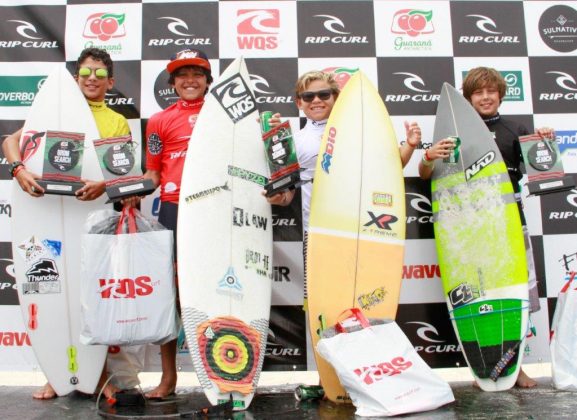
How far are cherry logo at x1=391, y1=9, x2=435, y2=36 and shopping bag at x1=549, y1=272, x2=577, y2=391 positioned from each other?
185 cm

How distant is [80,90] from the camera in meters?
3.08

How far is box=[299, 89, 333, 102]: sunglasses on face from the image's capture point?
9.79ft

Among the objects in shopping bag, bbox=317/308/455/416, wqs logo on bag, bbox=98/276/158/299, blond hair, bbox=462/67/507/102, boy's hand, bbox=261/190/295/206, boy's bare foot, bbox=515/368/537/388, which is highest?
blond hair, bbox=462/67/507/102

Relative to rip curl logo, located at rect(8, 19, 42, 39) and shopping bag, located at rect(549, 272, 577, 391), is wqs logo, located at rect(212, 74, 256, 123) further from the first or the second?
shopping bag, located at rect(549, 272, 577, 391)

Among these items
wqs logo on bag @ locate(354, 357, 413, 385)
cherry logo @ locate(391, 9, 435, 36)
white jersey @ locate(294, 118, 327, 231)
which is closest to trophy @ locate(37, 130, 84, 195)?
white jersey @ locate(294, 118, 327, 231)

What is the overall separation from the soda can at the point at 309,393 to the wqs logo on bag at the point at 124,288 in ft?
2.95

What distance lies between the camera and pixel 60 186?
2.75 metres

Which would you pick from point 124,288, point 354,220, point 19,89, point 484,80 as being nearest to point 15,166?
point 19,89

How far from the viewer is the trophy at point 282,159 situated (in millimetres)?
2559

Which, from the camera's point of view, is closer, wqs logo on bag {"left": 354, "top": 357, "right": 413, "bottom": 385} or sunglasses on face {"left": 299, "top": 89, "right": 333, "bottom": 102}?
wqs logo on bag {"left": 354, "top": 357, "right": 413, "bottom": 385}

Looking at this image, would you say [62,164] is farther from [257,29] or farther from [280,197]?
[257,29]

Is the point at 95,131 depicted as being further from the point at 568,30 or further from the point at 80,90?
the point at 568,30

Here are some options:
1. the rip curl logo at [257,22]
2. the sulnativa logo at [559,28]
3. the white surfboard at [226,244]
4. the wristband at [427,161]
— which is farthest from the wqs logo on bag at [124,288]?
the sulnativa logo at [559,28]

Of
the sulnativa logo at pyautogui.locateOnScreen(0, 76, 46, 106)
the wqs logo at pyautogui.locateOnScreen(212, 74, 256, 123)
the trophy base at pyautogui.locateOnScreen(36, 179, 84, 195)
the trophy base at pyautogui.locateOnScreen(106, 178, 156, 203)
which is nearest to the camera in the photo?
the trophy base at pyautogui.locateOnScreen(106, 178, 156, 203)
